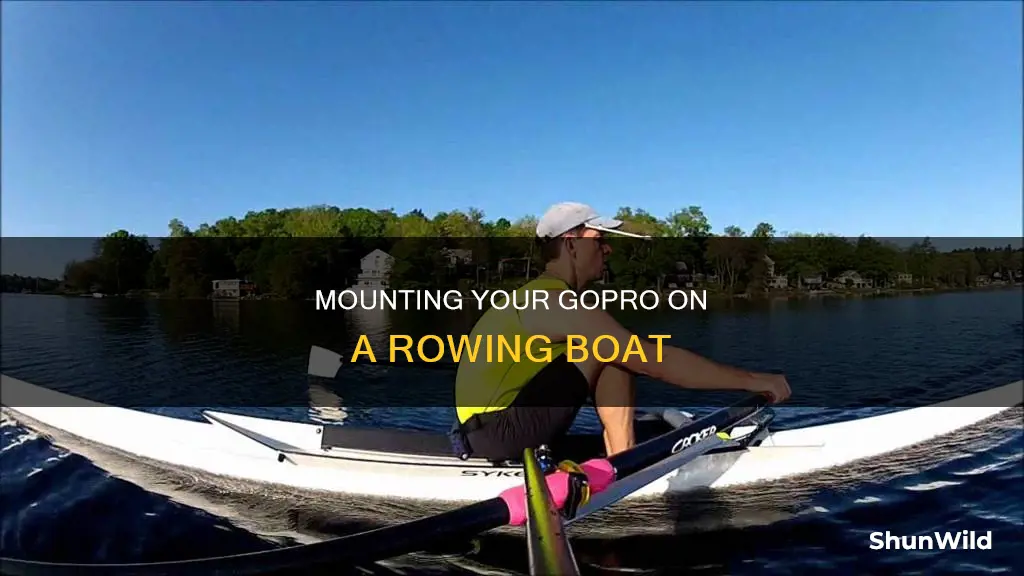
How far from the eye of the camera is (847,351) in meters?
16.2

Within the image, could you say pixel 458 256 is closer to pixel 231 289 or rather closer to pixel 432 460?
pixel 231 289

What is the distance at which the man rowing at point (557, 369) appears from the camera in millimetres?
2896

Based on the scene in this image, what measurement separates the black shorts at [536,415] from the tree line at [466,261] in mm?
29788

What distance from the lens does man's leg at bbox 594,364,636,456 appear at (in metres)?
3.60

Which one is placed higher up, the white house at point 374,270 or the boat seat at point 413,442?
the white house at point 374,270

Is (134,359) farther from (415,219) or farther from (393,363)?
(415,219)

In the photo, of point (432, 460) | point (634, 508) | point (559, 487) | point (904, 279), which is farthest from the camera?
point (904, 279)

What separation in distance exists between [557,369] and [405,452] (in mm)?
1380

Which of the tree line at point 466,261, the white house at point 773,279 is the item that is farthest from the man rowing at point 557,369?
the white house at point 773,279

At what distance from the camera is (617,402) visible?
3623 mm

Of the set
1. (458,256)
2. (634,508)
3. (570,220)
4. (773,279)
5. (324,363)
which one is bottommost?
(634,508)

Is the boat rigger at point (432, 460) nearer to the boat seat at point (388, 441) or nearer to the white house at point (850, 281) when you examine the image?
the boat seat at point (388, 441)

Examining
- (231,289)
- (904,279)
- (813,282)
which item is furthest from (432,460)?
(904,279)

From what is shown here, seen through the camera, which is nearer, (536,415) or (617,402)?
(536,415)
